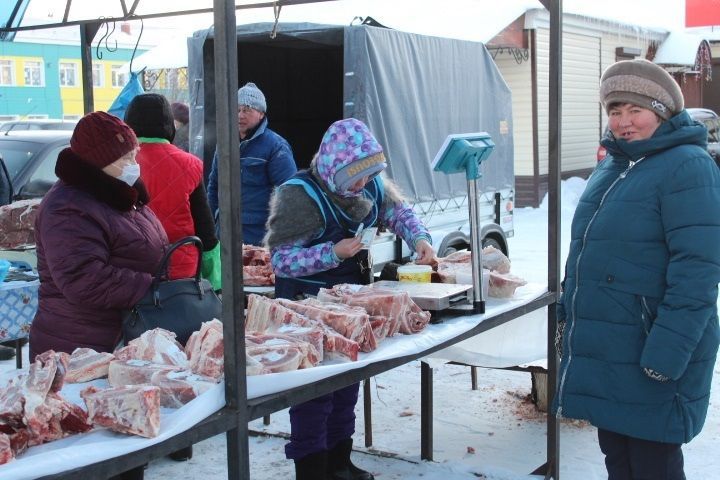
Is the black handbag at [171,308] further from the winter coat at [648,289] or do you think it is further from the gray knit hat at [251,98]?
the gray knit hat at [251,98]

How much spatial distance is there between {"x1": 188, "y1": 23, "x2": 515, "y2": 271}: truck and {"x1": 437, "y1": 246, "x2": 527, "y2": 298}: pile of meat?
2.90m

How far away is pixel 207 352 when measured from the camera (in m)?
2.66

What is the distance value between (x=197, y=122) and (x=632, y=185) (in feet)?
17.2

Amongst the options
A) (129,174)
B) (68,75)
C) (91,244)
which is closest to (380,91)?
(129,174)

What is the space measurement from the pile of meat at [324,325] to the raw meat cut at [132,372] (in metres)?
0.27

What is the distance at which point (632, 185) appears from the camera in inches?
115

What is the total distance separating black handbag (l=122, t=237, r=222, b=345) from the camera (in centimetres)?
318

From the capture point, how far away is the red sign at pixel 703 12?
22422mm

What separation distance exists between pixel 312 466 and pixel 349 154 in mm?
1256

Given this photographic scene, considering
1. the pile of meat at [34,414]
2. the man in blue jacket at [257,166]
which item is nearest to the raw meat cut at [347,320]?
the pile of meat at [34,414]

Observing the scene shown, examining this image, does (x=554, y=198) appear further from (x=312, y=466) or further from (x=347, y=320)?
(x=312, y=466)

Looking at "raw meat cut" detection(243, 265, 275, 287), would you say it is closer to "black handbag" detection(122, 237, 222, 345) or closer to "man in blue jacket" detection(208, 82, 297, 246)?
"man in blue jacket" detection(208, 82, 297, 246)

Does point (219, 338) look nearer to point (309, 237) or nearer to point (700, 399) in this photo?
point (309, 237)

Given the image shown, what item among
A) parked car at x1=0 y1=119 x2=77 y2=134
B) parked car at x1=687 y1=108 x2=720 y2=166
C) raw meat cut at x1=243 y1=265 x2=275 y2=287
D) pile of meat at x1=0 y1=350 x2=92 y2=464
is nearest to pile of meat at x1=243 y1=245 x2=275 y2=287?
raw meat cut at x1=243 y1=265 x2=275 y2=287
